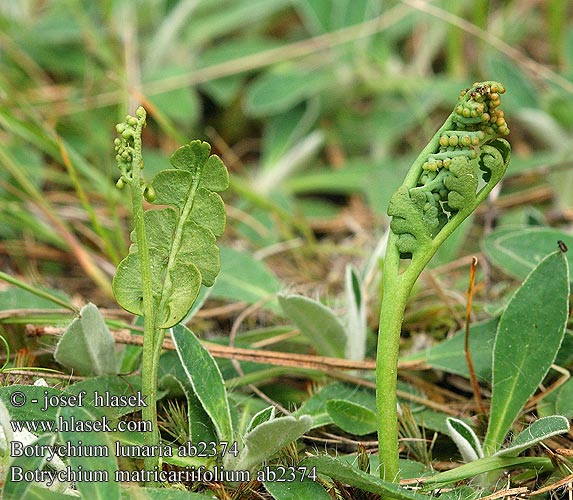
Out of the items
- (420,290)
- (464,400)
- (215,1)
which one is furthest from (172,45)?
(464,400)

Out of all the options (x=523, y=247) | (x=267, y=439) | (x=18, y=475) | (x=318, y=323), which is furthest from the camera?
(x=523, y=247)

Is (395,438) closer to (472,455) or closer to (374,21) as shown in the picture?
(472,455)

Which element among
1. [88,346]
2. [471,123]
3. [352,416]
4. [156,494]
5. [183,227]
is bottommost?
[156,494]

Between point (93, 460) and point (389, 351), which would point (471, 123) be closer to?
point (389, 351)

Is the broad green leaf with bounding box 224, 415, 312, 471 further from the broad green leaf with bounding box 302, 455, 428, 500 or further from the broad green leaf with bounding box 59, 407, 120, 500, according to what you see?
the broad green leaf with bounding box 59, 407, 120, 500

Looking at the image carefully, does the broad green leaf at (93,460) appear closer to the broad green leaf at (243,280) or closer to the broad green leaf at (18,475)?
the broad green leaf at (18,475)

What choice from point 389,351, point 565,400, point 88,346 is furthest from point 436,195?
point 88,346
